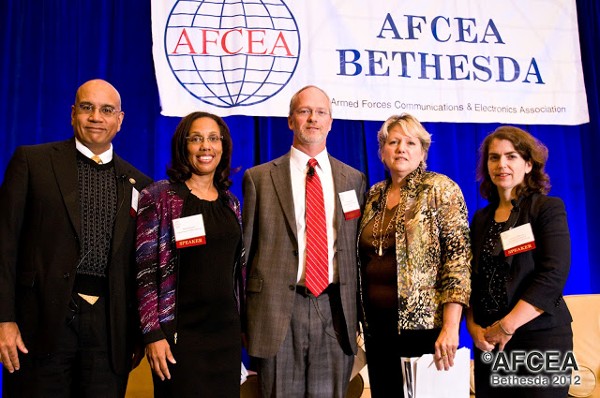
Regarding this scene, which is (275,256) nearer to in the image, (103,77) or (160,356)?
(160,356)

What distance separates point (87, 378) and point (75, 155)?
2.79 ft

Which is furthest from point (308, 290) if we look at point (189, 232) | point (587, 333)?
point (587, 333)

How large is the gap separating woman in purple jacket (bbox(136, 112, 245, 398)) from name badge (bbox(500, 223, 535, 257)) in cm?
106

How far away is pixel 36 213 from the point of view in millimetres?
2133

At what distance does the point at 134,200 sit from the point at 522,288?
157 centimetres

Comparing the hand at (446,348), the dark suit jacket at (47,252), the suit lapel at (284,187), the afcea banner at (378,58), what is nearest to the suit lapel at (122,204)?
the dark suit jacket at (47,252)

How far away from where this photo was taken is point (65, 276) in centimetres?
208

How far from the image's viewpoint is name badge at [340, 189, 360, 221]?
249cm

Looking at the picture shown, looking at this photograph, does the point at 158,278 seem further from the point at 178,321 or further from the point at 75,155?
the point at 75,155

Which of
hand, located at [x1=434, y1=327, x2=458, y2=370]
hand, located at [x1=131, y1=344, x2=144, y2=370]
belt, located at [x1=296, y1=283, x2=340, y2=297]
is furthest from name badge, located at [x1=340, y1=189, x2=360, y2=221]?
hand, located at [x1=131, y1=344, x2=144, y2=370]

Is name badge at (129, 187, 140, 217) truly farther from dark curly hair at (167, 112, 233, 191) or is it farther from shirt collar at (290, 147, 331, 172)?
shirt collar at (290, 147, 331, 172)

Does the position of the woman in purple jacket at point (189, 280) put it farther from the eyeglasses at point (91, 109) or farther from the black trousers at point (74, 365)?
the eyeglasses at point (91, 109)

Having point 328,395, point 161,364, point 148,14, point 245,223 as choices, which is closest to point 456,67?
point 148,14

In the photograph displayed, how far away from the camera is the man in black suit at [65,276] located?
2.05 meters
